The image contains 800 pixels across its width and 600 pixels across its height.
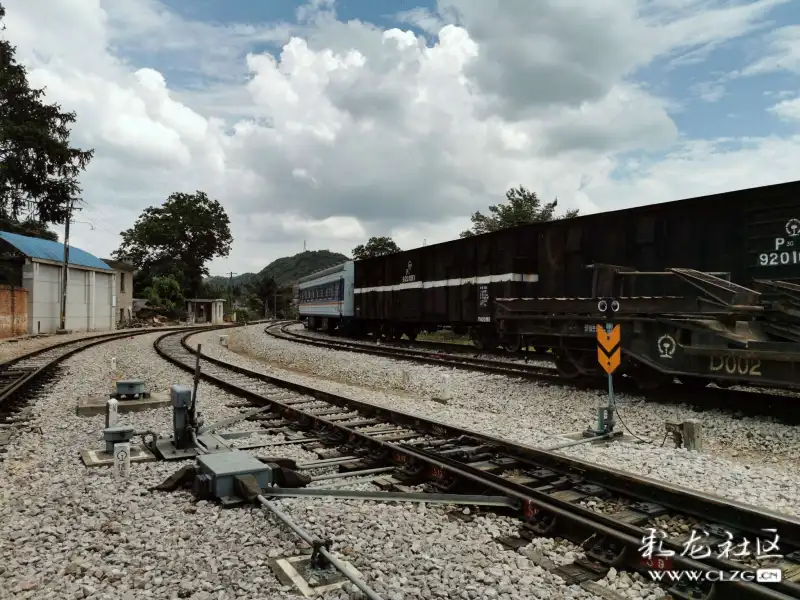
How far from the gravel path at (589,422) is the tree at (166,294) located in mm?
43599

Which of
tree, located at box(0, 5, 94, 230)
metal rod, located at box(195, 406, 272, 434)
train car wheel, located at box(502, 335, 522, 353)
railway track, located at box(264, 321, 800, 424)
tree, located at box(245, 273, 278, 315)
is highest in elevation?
tree, located at box(0, 5, 94, 230)

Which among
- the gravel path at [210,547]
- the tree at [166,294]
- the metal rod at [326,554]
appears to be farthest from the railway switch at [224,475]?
the tree at [166,294]

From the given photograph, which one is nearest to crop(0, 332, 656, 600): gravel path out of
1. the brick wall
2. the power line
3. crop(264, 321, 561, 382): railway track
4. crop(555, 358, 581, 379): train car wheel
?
crop(555, 358, 581, 379): train car wheel

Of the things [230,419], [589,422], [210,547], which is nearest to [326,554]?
[210,547]

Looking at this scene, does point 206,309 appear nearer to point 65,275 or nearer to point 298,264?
point 65,275

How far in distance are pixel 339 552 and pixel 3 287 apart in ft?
96.7

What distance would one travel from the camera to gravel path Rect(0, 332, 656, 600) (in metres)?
3.14

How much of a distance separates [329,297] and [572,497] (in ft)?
82.9

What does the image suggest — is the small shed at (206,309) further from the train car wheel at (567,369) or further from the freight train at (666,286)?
the train car wheel at (567,369)

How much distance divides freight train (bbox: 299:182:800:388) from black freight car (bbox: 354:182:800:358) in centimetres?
2

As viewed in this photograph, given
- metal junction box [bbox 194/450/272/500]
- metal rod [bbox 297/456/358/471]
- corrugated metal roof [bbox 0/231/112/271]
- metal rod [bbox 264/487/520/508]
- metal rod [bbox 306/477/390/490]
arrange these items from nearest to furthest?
1. metal rod [bbox 264/487/520/508]
2. metal junction box [bbox 194/450/272/500]
3. metal rod [bbox 306/477/390/490]
4. metal rod [bbox 297/456/358/471]
5. corrugated metal roof [bbox 0/231/112/271]

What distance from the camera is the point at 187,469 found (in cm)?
487

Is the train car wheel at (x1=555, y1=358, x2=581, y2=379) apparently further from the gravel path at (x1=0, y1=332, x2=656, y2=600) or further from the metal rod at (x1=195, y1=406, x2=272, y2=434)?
the gravel path at (x1=0, y1=332, x2=656, y2=600)

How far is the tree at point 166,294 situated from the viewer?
53875 mm
